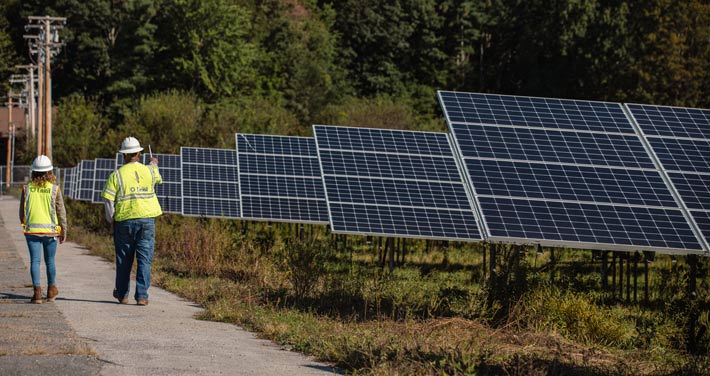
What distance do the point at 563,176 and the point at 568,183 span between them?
0.84 feet

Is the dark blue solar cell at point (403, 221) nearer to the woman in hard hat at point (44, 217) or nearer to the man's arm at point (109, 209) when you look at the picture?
the man's arm at point (109, 209)

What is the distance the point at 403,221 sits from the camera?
57.1 ft

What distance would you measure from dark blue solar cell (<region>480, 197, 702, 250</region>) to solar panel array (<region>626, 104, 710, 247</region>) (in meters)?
0.41

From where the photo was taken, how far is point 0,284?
1820 cm

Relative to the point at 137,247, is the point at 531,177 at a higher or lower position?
higher

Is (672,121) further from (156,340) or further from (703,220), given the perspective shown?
(156,340)

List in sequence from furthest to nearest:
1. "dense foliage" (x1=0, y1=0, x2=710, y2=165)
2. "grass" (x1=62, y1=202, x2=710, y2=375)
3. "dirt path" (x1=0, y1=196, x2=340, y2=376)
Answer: "dense foliage" (x1=0, y1=0, x2=710, y2=165)
"grass" (x1=62, y1=202, x2=710, y2=375)
"dirt path" (x1=0, y1=196, x2=340, y2=376)

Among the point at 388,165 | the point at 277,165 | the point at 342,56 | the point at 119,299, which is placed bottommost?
the point at 119,299

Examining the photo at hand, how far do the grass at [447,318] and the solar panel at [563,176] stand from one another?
74 centimetres

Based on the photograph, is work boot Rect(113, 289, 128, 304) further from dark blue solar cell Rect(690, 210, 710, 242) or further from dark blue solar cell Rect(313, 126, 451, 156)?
dark blue solar cell Rect(690, 210, 710, 242)

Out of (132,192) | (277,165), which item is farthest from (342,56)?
(132,192)

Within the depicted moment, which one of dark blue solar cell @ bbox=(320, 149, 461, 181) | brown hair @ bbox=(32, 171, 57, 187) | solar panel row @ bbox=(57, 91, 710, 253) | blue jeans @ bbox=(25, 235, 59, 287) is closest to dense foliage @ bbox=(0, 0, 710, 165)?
dark blue solar cell @ bbox=(320, 149, 461, 181)

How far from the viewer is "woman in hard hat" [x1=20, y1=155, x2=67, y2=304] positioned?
1573cm

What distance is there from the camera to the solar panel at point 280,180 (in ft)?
79.1
